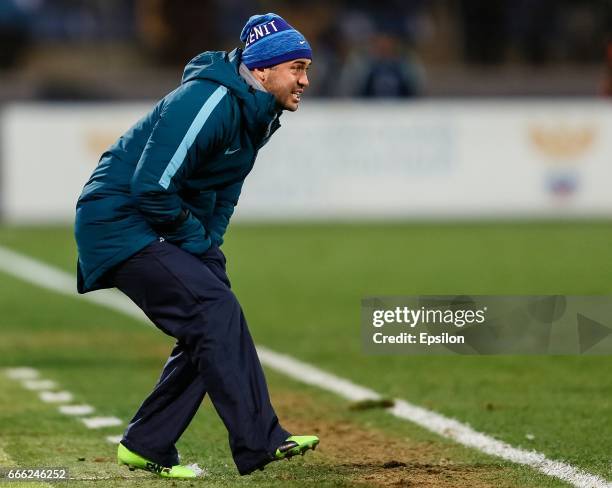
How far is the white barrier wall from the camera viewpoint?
715 inches

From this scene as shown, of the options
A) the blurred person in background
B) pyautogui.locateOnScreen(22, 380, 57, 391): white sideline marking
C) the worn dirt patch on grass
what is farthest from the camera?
the blurred person in background

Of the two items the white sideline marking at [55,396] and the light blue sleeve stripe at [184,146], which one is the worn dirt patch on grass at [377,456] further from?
the light blue sleeve stripe at [184,146]

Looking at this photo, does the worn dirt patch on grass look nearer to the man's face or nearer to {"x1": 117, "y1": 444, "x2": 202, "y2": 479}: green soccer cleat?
{"x1": 117, "y1": 444, "x2": 202, "y2": 479}: green soccer cleat

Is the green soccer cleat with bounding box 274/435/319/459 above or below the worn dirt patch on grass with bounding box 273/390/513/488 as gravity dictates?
above

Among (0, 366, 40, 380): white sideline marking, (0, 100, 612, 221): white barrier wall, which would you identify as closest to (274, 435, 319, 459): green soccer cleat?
(0, 366, 40, 380): white sideline marking

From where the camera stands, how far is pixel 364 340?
21.1 feet

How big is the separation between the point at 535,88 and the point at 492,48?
1.21 metres

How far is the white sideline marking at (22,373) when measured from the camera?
868 cm

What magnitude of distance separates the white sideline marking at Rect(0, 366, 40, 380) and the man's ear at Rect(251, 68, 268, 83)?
3.68 metres

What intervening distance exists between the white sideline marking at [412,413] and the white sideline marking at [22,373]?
1461mm

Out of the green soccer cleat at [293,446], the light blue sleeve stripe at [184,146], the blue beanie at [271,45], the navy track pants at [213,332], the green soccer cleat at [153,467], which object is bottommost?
the green soccer cleat at [153,467]

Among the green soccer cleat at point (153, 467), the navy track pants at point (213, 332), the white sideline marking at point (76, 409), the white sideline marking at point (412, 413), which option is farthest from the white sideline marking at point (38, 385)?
the navy track pants at point (213, 332)

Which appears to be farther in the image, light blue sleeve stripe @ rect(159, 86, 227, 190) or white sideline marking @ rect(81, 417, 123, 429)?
white sideline marking @ rect(81, 417, 123, 429)

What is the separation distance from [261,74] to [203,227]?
2.14 feet
